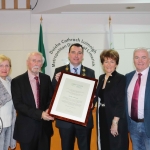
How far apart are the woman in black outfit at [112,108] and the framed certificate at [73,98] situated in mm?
151

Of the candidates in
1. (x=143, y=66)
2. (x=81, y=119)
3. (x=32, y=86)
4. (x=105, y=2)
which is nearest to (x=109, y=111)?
(x=81, y=119)

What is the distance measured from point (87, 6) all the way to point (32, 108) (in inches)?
113

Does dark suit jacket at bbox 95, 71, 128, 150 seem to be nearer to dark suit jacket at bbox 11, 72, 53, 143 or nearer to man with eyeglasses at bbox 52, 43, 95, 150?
man with eyeglasses at bbox 52, 43, 95, 150

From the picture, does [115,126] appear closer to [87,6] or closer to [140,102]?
[140,102]

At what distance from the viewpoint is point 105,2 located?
462cm

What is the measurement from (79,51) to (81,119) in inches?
30.0

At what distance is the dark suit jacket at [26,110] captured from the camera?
2561mm

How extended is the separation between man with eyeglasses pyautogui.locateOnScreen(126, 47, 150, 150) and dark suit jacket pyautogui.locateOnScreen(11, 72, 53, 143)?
908 mm

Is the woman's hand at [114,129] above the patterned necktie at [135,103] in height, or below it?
below

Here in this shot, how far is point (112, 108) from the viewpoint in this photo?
2652 mm

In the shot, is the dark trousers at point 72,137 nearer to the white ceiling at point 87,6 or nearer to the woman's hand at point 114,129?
the woman's hand at point 114,129

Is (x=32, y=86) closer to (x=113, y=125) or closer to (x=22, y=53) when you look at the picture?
(x=113, y=125)

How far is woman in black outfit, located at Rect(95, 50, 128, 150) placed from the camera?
2631 millimetres

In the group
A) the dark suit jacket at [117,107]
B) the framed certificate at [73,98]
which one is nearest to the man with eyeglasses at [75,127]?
the framed certificate at [73,98]
